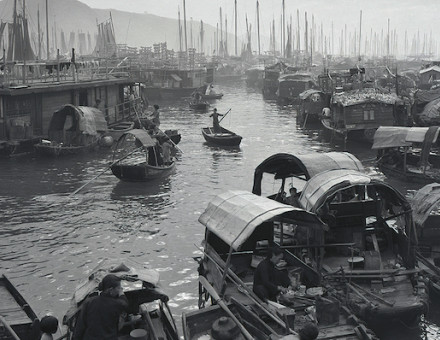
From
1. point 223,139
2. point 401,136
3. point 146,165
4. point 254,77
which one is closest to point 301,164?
point 401,136

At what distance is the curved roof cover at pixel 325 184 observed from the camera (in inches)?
511

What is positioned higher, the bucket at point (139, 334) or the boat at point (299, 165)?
the boat at point (299, 165)

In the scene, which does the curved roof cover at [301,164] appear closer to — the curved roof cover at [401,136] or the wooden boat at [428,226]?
the wooden boat at [428,226]

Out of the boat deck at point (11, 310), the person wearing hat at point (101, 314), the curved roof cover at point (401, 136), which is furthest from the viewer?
the curved roof cover at point (401, 136)

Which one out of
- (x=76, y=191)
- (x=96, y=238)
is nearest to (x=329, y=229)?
(x=96, y=238)

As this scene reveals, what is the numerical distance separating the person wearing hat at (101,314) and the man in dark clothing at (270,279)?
3.40 meters

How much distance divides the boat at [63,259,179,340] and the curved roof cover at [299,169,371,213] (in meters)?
4.38

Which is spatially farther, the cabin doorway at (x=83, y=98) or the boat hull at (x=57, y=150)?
the cabin doorway at (x=83, y=98)

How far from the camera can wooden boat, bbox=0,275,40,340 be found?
9.58 m

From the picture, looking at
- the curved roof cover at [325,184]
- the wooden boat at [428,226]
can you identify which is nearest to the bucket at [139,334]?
the curved roof cover at [325,184]

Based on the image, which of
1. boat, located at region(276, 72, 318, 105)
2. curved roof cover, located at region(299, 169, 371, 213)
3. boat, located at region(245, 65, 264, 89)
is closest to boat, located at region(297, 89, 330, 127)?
boat, located at region(276, 72, 318, 105)

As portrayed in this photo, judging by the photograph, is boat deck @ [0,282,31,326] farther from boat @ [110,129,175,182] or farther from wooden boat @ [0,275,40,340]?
boat @ [110,129,175,182]

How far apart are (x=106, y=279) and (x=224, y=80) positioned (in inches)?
4067

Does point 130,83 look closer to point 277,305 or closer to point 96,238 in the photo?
point 96,238
